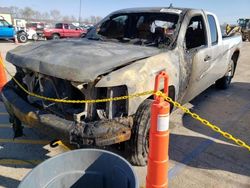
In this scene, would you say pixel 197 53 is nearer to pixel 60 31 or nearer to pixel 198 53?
pixel 198 53

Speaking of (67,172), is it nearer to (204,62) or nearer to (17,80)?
(17,80)

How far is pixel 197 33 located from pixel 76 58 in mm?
2702

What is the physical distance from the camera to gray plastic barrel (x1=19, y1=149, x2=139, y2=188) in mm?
2240

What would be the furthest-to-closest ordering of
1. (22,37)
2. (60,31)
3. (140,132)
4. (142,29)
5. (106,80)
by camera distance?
1. (60,31)
2. (22,37)
3. (142,29)
4. (140,132)
5. (106,80)

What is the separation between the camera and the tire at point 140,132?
127 inches

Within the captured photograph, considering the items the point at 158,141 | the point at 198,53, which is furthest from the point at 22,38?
the point at 158,141

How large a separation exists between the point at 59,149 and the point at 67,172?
171 centimetres

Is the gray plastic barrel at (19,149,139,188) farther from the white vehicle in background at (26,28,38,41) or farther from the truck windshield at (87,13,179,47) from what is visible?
the white vehicle in background at (26,28,38,41)

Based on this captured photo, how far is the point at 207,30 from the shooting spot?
16.9ft

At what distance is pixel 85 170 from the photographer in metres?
2.41

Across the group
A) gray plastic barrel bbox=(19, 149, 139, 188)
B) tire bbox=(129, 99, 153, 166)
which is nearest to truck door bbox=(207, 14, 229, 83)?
tire bbox=(129, 99, 153, 166)

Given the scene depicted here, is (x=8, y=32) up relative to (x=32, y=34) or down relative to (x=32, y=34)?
up

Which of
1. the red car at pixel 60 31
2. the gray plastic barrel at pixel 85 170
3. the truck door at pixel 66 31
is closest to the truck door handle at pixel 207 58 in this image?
the gray plastic barrel at pixel 85 170

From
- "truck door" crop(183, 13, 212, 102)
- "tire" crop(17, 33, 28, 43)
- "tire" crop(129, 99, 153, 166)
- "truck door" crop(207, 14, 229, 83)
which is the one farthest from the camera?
"tire" crop(17, 33, 28, 43)
